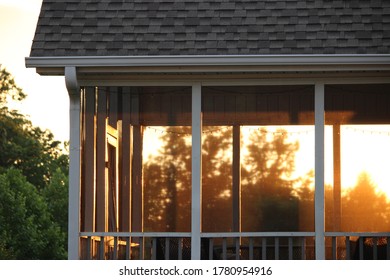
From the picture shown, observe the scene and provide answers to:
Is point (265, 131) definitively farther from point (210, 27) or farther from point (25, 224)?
point (25, 224)

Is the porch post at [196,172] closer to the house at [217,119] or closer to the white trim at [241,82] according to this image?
the house at [217,119]

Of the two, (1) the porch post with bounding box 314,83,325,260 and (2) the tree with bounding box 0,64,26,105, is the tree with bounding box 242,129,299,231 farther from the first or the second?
(2) the tree with bounding box 0,64,26,105

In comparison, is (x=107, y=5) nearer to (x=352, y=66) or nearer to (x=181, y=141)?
(x=181, y=141)

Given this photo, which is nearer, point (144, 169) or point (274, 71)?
point (274, 71)

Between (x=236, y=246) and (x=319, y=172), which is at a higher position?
(x=319, y=172)

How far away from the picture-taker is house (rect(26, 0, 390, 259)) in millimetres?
9562

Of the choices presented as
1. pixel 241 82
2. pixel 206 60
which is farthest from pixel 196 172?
pixel 206 60

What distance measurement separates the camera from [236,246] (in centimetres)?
995

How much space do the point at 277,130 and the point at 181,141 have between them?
100 cm

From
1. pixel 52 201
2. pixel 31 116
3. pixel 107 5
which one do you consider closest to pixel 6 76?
pixel 31 116

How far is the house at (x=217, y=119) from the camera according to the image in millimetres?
9562

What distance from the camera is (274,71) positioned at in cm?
952

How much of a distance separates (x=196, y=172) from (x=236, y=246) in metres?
0.87

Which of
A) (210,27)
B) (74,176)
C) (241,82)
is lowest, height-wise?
(74,176)
